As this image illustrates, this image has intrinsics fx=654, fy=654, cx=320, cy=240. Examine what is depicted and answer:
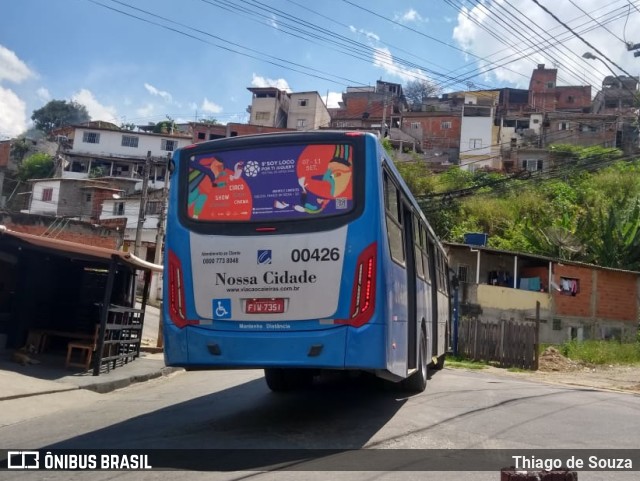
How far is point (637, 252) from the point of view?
30.8 meters

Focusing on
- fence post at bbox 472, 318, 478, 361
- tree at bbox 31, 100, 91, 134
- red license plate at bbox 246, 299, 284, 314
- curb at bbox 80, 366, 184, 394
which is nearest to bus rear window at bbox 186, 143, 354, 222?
red license plate at bbox 246, 299, 284, 314

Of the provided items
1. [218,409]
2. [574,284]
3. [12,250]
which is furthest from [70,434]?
[574,284]

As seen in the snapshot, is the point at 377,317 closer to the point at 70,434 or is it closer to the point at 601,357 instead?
the point at 70,434

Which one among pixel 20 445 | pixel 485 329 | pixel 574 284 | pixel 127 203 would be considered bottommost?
pixel 20 445

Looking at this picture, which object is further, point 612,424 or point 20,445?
point 612,424

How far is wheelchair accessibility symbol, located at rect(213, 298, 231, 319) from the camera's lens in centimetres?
717

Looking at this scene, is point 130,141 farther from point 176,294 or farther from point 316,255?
point 316,255

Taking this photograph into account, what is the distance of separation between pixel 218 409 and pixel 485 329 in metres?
13.4

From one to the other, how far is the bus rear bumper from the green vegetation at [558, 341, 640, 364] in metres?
16.4

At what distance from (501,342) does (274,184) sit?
48.5 ft

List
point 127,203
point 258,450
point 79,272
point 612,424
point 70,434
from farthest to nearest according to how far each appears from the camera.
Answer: point 127,203
point 79,272
point 612,424
point 70,434
point 258,450

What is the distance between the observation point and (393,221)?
7801 mm

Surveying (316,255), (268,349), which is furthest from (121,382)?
(316,255)

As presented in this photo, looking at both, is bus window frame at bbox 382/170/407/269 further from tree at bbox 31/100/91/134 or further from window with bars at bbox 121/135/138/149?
tree at bbox 31/100/91/134
